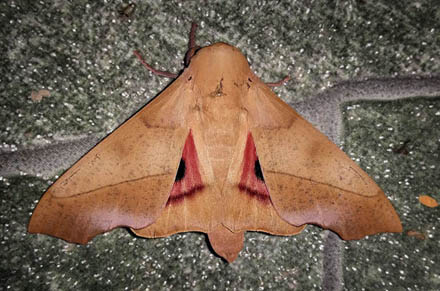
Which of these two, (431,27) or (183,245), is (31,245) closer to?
(183,245)

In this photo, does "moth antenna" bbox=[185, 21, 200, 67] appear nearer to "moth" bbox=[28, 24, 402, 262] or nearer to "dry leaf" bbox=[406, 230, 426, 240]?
"moth" bbox=[28, 24, 402, 262]

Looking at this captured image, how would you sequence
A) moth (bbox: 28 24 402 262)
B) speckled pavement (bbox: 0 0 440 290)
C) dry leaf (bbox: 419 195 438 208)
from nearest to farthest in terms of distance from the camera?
moth (bbox: 28 24 402 262) → speckled pavement (bbox: 0 0 440 290) → dry leaf (bbox: 419 195 438 208)

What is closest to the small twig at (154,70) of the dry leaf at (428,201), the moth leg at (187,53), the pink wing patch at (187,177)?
the moth leg at (187,53)

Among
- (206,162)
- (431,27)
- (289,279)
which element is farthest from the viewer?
(289,279)

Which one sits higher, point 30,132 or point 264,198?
point 30,132

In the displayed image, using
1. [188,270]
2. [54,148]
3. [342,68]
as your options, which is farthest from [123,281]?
[342,68]

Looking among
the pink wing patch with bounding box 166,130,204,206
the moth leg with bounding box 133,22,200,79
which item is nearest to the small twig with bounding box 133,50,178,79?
the moth leg with bounding box 133,22,200,79
